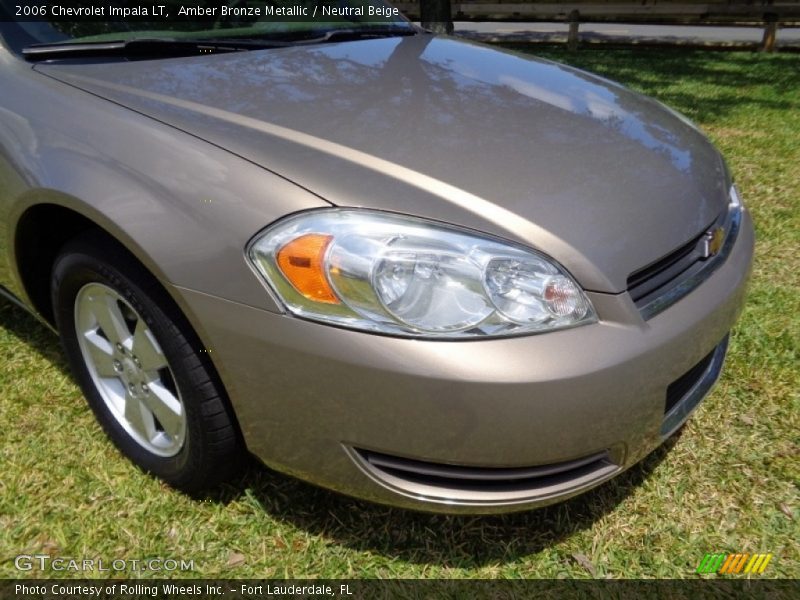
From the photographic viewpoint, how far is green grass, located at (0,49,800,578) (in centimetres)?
185

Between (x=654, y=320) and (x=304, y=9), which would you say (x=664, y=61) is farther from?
(x=654, y=320)

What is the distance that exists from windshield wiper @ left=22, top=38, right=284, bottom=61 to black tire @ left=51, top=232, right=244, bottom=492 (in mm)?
585

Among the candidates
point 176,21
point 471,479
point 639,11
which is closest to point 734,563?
point 471,479

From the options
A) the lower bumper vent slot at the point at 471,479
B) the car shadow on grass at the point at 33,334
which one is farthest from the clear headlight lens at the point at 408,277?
the car shadow on grass at the point at 33,334

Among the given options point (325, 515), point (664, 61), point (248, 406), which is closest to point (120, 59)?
point (248, 406)

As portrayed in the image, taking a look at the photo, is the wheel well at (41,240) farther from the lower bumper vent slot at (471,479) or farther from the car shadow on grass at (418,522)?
the lower bumper vent slot at (471,479)

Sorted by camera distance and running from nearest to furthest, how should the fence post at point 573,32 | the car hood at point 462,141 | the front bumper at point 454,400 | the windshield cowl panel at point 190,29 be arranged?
1. the front bumper at point 454,400
2. the car hood at point 462,141
3. the windshield cowl panel at point 190,29
4. the fence post at point 573,32

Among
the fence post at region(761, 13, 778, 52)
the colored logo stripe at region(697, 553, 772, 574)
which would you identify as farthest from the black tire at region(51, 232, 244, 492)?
the fence post at region(761, 13, 778, 52)

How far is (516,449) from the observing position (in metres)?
1.48

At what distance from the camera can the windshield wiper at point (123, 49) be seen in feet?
6.62

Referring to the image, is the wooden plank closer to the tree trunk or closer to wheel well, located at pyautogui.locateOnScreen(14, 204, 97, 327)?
the tree trunk

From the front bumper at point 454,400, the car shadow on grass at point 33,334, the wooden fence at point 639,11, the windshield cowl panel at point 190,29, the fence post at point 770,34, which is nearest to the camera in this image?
the front bumper at point 454,400

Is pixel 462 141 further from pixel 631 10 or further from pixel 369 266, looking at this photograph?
pixel 631 10

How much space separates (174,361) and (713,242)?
146cm
